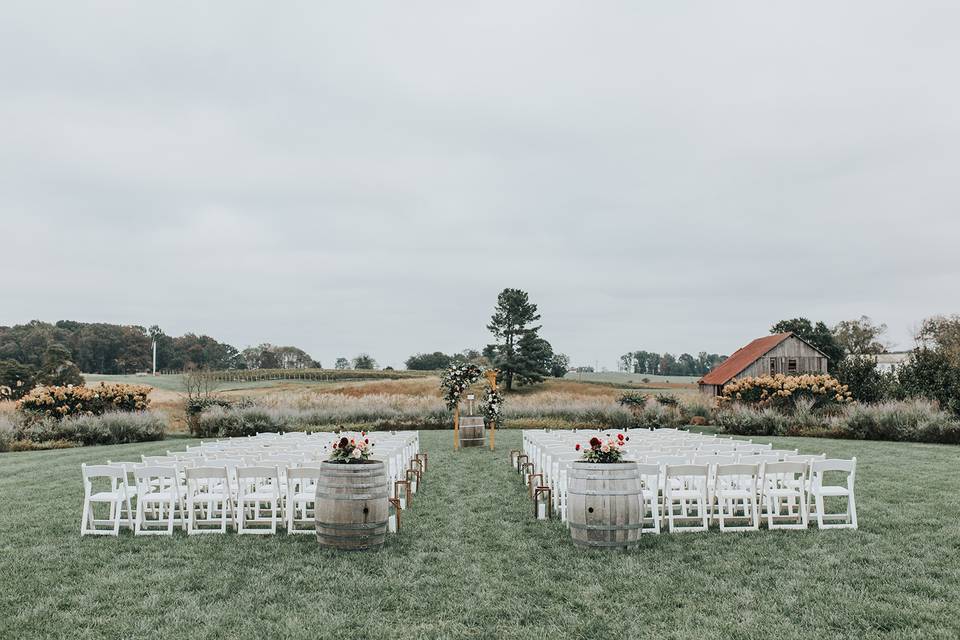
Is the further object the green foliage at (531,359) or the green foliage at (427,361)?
the green foliage at (427,361)

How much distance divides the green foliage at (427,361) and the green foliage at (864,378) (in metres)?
63.3

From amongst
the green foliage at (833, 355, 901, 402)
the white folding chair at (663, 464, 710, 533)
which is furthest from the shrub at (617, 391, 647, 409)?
the white folding chair at (663, 464, 710, 533)

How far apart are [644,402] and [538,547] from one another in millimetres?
23810

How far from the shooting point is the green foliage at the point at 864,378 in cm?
2864

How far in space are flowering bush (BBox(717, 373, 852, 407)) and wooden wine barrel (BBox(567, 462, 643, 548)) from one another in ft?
72.3

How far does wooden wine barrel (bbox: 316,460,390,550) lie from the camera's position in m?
8.02

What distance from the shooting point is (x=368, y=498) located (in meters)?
8.06

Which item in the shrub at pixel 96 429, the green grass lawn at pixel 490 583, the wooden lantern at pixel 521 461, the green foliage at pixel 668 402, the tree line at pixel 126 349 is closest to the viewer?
the green grass lawn at pixel 490 583

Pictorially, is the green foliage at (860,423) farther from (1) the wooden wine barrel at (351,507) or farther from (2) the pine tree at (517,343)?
(2) the pine tree at (517,343)

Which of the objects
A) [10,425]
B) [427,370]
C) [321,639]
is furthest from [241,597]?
[427,370]

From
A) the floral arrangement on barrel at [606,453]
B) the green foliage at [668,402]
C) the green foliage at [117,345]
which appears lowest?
the green foliage at [668,402]

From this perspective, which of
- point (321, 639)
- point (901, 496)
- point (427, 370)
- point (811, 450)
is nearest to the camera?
point (321, 639)

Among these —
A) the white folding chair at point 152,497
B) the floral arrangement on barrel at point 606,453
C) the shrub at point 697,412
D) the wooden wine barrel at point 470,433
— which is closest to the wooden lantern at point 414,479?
the white folding chair at point 152,497

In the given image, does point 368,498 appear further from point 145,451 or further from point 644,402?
point 644,402
